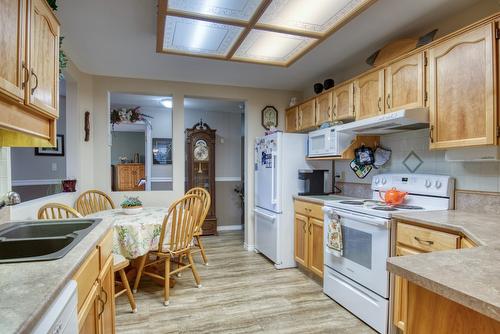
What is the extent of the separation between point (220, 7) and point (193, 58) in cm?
116

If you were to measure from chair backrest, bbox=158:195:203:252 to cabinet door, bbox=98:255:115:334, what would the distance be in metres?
0.84

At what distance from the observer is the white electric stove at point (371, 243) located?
2.09m

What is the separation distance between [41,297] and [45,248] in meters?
0.76

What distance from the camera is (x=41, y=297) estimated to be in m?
0.75

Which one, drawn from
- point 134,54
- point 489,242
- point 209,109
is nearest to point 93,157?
point 134,54

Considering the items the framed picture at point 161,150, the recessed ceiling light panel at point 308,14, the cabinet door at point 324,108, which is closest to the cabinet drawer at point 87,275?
the recessed ceiling light panel at point 308,14

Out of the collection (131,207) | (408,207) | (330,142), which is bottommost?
(131,207)

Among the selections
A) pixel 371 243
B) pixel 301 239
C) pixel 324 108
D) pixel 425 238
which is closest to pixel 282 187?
pixel 301 239

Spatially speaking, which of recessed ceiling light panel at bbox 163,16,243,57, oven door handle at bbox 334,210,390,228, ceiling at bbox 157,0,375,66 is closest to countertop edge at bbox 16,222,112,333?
ceiling at bbox 157,0,375,66

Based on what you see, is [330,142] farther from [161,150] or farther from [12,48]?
[161,150]

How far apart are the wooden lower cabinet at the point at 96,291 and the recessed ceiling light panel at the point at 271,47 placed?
187 cm

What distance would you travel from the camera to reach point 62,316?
83 centimetres

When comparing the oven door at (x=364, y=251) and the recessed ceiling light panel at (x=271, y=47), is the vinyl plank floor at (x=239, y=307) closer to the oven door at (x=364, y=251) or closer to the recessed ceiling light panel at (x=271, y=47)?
the oven door at (x=364, y=251)

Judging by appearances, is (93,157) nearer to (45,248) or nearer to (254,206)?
(254,206)
